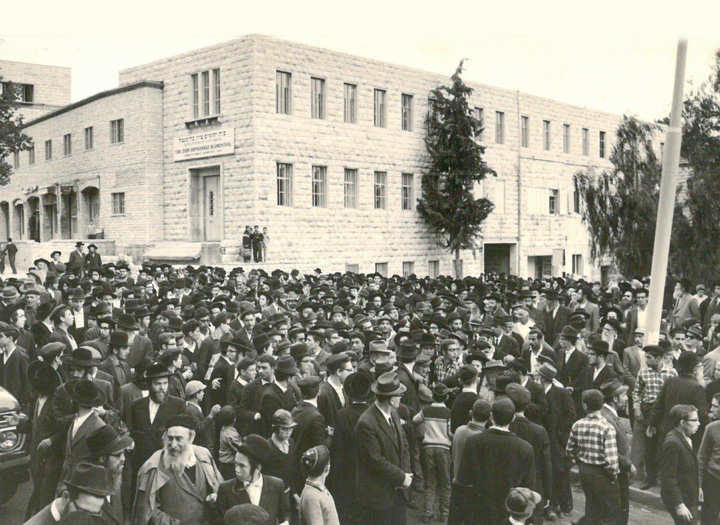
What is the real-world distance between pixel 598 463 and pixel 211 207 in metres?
24.0

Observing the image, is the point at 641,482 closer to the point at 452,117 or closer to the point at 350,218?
the point at 350,218

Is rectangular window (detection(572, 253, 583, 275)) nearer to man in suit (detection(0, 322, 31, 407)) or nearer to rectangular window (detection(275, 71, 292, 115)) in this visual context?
rectangular window (detection(275, 71, 292, 115))

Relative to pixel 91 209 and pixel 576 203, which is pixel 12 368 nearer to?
pixel 91 209

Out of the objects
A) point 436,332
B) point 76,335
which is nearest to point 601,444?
point 436,332

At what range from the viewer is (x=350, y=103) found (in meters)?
29.6

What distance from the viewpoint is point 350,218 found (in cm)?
2961

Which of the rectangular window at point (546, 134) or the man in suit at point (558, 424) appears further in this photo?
the rectangular window at point (546, 134)

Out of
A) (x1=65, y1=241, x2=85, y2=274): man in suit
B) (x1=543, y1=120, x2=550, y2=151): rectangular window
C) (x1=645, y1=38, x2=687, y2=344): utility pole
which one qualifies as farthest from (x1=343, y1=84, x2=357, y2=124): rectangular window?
(x1=645, y1=38, x2=687, y2=344): utility pole

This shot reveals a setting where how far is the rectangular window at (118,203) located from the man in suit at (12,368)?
23.0m

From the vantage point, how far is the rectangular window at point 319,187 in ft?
93.7

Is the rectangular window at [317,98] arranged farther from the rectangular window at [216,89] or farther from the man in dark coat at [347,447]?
the man in dark coat at [347,447]

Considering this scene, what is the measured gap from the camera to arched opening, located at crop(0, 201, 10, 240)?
4366 centimetres

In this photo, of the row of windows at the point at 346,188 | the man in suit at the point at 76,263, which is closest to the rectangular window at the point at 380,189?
the row of windows at the point at 346,188

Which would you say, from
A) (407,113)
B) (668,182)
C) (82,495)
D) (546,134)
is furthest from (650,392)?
(546,134)
